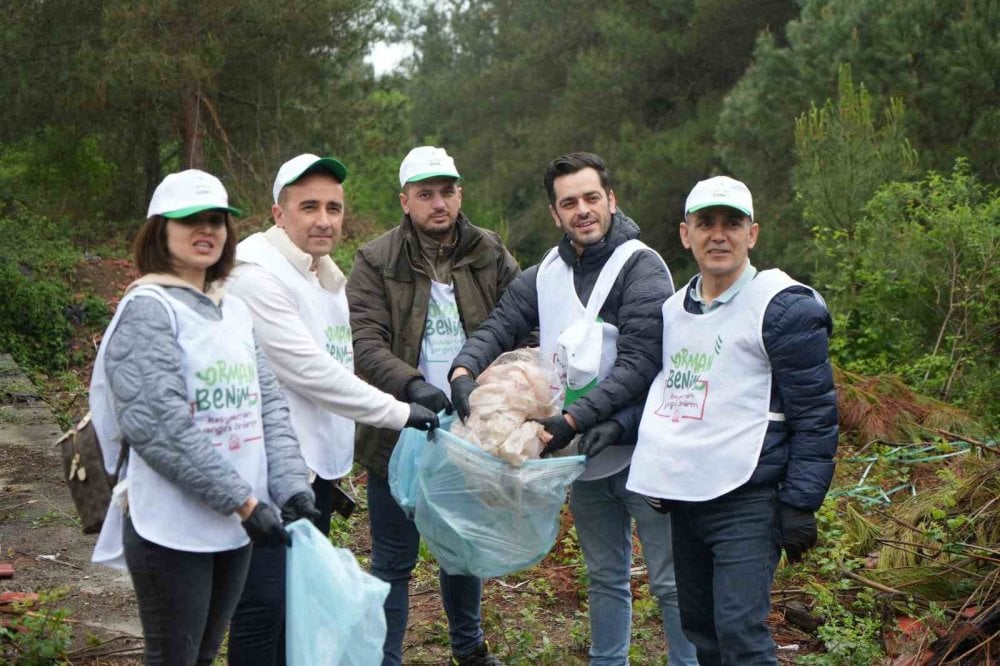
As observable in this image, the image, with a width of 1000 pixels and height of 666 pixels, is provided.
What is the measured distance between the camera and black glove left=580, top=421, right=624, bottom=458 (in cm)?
356

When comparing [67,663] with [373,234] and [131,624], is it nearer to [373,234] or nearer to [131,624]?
[131,624]

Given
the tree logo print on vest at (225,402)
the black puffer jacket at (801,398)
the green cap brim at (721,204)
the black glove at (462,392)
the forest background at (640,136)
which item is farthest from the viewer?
the forest background at (640,136)

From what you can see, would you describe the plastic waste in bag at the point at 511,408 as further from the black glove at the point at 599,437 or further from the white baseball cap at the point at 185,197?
the white baseball cap at the point at 185,197

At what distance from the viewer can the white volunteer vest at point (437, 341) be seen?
4051 millimetres

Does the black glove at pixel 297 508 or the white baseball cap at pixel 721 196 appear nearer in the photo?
the black glove at pixel 297 508

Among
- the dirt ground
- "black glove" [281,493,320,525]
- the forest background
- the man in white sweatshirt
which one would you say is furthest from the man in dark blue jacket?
the forest background

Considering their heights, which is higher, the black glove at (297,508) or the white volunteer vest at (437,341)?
the white volunteer vest at (437,341)

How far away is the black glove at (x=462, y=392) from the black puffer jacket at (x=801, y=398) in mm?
933

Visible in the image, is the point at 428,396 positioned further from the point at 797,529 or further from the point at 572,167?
the point at 797,529

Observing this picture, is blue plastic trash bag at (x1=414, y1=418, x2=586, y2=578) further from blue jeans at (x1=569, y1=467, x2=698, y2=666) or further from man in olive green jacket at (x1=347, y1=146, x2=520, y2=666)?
man in olive green jacket at (x1=347, y1=146, x2=520, y2=666)

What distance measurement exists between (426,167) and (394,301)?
0.46m

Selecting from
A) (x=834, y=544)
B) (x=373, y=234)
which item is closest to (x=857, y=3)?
(x=373, y=234)

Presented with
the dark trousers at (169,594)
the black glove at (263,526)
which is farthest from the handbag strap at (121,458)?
the black glove at (263,526)

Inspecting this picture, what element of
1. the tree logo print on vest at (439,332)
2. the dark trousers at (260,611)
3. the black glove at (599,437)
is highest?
the tree logo print on vest at (439,332)
